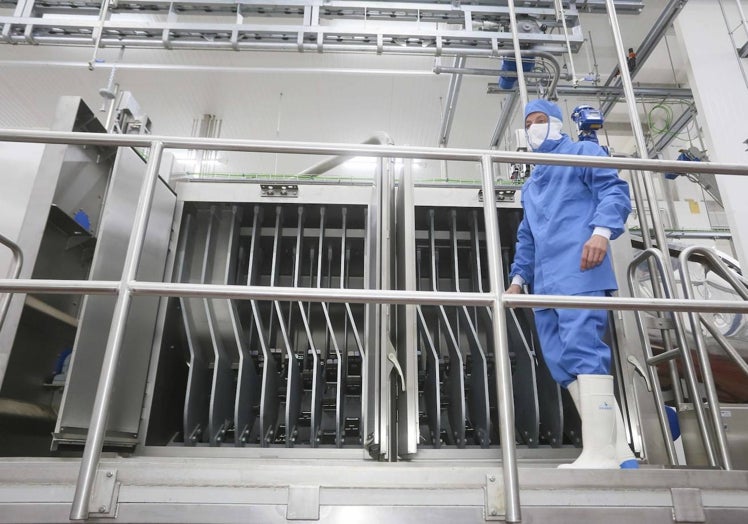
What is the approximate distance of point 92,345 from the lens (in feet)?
5.80

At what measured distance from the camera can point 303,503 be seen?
3.42ft

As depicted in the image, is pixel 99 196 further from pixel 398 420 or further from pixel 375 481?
pixel 375 481

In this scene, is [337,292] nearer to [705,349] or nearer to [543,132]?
[705,349]

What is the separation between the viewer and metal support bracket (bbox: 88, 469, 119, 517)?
1011 millimetres

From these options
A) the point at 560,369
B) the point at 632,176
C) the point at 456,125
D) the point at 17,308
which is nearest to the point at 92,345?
the point at 17,308

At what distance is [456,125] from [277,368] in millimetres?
5203

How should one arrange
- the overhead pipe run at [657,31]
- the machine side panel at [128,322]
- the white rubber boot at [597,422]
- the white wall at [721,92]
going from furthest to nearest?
the white wall at [721,92], the overhead pipe run at [657,31], the machine side panel at [128,322], the white rubber boot at [597,422]

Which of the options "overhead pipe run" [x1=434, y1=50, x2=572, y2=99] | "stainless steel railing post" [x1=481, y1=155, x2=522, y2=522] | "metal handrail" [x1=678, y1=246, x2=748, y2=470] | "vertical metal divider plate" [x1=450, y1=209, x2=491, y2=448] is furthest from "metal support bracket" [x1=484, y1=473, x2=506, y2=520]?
"overhead pipe run" [x1=434, y1=50, x2=572, y2=99]

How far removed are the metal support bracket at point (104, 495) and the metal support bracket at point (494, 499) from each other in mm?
782

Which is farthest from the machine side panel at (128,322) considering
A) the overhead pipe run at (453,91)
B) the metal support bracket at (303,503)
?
the overhead pipe run at (453,91)

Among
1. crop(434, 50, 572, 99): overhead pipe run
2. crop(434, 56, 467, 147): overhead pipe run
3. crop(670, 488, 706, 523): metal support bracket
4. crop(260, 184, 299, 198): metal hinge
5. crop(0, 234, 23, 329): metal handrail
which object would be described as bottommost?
crop(670, 488, 706, 523): metal support bracket

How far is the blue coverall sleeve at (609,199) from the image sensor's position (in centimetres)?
162

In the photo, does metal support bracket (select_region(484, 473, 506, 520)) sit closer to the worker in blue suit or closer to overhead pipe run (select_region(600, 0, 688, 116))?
the worker in blue suit

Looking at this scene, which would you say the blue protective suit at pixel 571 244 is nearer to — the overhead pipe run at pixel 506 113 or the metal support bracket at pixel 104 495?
the metal support bracket at pixel 104 495
